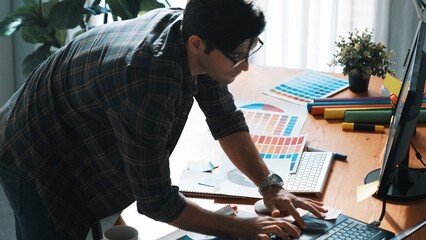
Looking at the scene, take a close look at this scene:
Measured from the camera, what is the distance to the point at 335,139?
84.4 inches

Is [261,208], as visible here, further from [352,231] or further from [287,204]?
[352,231]

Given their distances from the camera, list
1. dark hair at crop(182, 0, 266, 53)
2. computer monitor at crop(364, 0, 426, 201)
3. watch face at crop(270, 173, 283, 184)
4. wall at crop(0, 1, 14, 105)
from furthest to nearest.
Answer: wall at crop(0, 1, 14, 105), watch face at crop(270, 173, 283, 184), computer monitor at crop(364, 0, 426, 201), dark hair at crop(182, 0, 266, 53)

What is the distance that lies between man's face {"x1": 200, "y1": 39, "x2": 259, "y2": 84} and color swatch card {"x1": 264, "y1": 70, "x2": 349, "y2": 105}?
856 millimetres

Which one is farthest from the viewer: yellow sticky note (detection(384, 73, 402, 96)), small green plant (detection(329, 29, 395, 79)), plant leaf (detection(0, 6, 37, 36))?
plant leaf (detection(0, 6, 37, 36))

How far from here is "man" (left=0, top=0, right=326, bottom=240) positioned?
4.82 ft

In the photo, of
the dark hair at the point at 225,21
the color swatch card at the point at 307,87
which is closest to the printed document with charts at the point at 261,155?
the color swatch card at the point at 307,87

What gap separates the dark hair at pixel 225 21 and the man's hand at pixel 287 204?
0.43 meters

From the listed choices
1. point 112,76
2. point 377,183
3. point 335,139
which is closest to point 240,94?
point 335,139

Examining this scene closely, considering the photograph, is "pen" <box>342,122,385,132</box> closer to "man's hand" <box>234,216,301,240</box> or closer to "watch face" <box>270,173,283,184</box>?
"watch face" <box>270,173,283,184</box>

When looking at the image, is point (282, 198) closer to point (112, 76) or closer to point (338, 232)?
point (338, 232)

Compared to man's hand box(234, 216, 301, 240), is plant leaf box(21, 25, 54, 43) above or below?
above

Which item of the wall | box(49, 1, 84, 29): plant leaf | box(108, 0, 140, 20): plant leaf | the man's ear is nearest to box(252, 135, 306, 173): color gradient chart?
the man's ear

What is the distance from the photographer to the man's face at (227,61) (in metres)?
1.50

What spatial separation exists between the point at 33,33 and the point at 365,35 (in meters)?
1.36
